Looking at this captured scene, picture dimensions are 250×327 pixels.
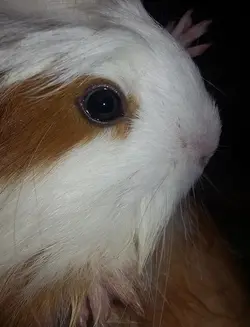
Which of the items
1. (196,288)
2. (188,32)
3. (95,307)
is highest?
(188,32)

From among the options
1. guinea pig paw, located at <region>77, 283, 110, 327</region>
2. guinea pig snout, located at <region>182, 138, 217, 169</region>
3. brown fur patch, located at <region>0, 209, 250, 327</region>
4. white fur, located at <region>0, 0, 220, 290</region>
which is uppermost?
white fur, located at <region>0, 0, 220, 290</region>

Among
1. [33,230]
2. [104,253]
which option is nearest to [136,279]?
[104,253]

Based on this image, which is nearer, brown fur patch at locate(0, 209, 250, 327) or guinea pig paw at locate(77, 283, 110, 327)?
guinea pig paw at locate(77, 283, 110, 327)

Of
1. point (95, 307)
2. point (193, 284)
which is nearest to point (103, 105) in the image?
point (95, 307)

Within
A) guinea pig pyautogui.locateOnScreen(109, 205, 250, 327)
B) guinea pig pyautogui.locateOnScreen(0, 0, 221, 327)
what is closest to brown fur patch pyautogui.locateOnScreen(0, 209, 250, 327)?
guinea pig pyautogui.locateOnScreen(109, 205, 250, 327)

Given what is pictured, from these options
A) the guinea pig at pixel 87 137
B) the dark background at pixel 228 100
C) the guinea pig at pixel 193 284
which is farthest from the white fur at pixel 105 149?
the dark background at pixel 228 100

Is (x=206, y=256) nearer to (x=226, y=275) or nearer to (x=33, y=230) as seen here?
(x=226, y=275)

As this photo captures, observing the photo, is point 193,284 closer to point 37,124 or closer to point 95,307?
point 95,307

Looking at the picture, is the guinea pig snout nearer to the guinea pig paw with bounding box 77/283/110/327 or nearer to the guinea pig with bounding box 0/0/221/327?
the guinea pig with bounding box 0/0/221/327
